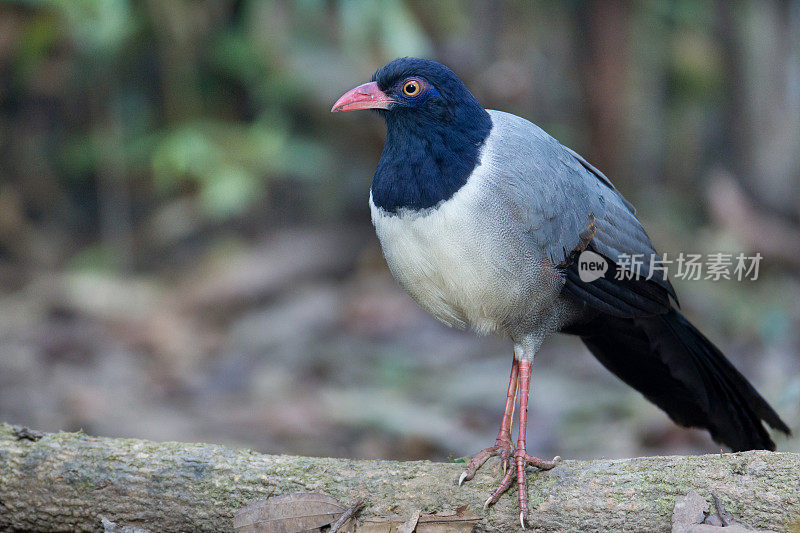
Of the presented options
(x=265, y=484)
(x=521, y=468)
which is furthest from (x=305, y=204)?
(x=521, y=468)

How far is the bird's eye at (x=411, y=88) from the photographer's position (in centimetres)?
373

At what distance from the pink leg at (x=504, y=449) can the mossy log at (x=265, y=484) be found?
Answer: 0.15ft

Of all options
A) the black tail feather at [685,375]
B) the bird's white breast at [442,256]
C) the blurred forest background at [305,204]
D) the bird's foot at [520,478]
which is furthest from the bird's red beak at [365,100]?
the blurred forest background at [305,204]

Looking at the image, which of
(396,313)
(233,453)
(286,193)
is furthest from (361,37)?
(233,453)

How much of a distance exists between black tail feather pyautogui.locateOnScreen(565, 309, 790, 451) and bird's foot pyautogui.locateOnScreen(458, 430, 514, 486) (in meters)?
0.76

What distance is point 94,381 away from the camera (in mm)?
7004

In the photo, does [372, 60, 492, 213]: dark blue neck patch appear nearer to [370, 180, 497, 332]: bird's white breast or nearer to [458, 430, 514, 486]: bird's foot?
[370, 180, 497, 332]: bird's white breast

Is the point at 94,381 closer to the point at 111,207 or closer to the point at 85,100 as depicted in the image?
the point at 111,207

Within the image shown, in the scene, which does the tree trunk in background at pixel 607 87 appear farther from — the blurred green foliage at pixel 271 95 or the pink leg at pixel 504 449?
the pink leg at pixel 504 449

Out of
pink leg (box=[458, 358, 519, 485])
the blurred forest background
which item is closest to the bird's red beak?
pink leg (box=[458, 358, 519, 485])

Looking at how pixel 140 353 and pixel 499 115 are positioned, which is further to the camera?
pixel 140 353

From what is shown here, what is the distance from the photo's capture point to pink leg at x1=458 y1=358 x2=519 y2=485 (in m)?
3.46

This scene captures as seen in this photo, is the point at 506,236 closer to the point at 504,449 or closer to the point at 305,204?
the point at 504,449

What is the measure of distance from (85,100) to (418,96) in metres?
6.48
